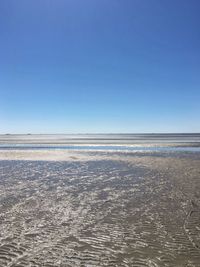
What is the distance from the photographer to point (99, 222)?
10484mm

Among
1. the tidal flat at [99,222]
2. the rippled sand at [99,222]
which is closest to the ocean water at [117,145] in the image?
the rippled sand at [99,222]

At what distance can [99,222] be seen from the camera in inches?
413

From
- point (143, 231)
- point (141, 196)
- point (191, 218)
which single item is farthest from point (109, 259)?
point (141, 196)

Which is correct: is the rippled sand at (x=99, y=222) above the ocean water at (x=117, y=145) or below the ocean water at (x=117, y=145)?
below

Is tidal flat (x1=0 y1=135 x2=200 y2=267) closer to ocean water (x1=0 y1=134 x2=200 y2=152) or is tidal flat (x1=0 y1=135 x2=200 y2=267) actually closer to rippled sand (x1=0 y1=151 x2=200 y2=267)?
rippled sand (x1=0 y1=151 x2=200 y2=267)

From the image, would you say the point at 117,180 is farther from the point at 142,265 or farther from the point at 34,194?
the point at 142,265

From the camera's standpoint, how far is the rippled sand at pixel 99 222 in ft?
24.8

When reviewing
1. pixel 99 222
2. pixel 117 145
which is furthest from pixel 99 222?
pixel 117 145

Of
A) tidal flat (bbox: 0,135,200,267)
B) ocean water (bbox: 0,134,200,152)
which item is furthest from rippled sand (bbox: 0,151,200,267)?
ocean water (bbox: 0,134,200,152)

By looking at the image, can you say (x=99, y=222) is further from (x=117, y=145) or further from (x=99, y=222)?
(x=117, y=145)

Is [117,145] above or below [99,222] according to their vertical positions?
above

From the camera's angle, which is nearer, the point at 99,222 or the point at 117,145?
the point at 99,222

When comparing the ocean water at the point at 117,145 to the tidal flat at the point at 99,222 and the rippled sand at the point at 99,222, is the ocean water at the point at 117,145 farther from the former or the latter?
the tidal flat at the point at 99,222

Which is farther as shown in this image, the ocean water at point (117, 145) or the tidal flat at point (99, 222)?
the ocean water at point (117, 145)
